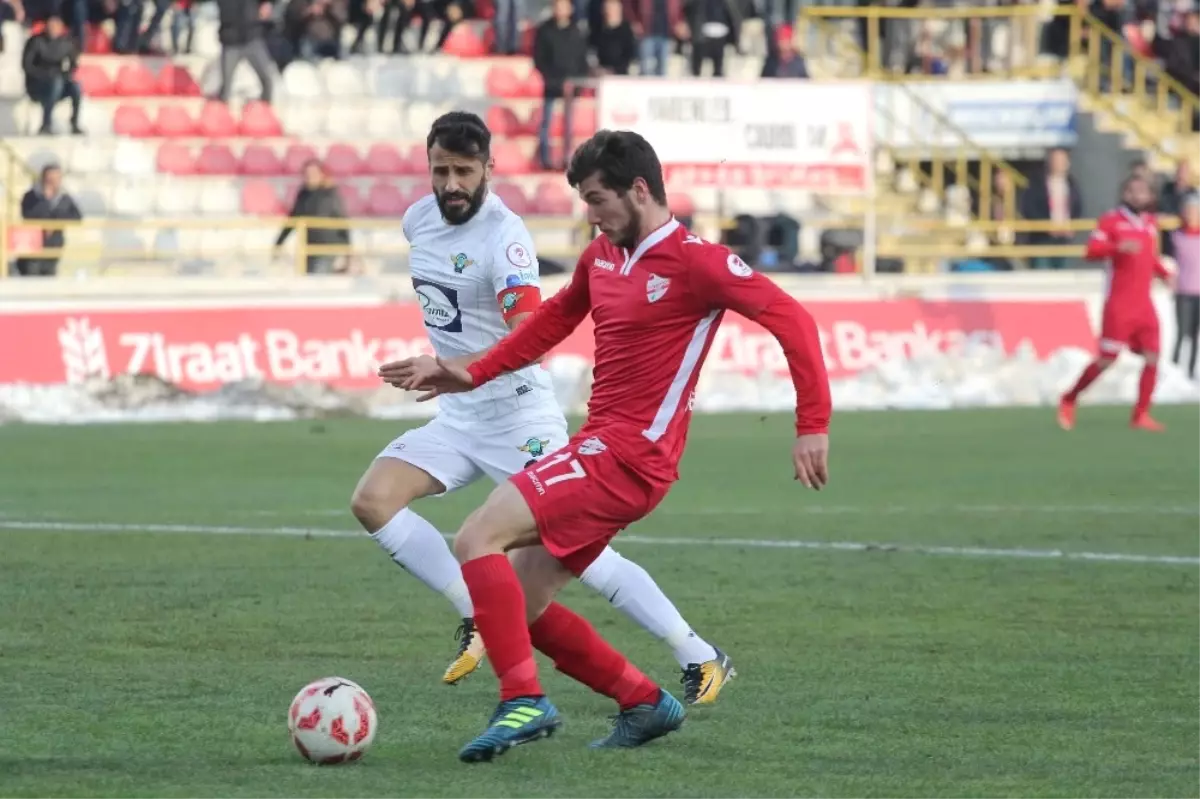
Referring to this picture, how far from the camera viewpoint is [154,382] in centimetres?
2056

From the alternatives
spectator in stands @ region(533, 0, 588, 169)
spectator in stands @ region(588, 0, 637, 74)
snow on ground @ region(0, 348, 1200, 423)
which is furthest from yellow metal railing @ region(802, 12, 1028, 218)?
snow on ground @ region(0, 348, 1200, 423)

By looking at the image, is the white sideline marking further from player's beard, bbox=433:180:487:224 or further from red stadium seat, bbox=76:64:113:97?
red stadium seat, bbox=76:64:113:97

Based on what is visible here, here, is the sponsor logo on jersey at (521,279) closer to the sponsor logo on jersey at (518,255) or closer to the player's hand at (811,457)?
the sponsor logo on jersey at (518,255)

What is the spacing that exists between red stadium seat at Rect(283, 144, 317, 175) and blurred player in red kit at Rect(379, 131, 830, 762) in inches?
830

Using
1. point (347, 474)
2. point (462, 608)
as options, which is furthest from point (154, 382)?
point (462, 608)

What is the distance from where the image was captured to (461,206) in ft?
26.9

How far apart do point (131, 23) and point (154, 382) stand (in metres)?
9.12

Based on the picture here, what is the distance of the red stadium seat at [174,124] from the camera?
1094 inches

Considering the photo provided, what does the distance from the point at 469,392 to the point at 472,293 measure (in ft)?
1.34

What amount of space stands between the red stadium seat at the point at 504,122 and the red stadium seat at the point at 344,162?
170cm

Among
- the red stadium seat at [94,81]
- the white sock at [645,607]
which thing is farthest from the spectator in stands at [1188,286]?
the white sock at [645,607]

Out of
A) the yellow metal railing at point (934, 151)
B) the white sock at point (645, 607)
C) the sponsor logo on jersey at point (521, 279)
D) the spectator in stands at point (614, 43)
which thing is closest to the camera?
the white sock at point (645, 607)

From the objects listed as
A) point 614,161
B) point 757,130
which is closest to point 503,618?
point 614,161

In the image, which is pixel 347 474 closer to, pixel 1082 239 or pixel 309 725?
pixel 309 725
